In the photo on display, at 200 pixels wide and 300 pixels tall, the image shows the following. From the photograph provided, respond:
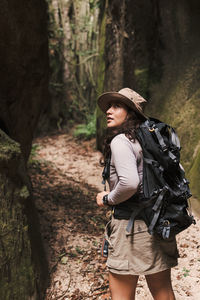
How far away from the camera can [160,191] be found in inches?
84.7

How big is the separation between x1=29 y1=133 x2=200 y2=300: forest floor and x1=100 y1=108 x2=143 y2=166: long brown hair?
204cm

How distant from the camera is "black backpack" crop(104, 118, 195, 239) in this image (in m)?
2.15

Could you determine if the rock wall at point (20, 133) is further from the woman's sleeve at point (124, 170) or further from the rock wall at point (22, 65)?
the woman's sleeve at point (124, 170)

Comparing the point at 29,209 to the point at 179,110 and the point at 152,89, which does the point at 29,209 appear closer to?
the point at 179,110

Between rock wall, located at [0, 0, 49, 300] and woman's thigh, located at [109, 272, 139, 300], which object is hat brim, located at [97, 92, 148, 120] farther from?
woman's thigh, located at [109, 272, 139, 300]

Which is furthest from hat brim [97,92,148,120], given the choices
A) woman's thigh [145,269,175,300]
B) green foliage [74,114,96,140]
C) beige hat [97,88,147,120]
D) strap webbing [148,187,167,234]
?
green foliage [74,114,96,140]

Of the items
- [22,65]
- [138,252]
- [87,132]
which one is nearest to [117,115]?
[138,252]

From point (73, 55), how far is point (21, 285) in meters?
11.3

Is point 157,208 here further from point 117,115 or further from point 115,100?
point 115,100

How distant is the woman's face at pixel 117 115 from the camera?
7.99 ft

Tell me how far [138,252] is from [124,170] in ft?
2.11

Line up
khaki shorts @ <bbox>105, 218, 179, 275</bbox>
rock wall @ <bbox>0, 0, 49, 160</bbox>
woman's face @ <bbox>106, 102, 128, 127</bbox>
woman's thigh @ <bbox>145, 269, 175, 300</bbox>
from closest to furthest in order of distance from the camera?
1. khaki shorts @ <bbox>105, 218, 179, 275</bbox>
2. woman's thigh @ <bbox>145, 269, 175, 300</bbox>
3. woman's face @ <bbox>106, 102, 128, 127</bbox>
4. rock wall @ <bbox>0, 0, 49, 160</bbox>

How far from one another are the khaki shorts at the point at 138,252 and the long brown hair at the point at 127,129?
62 centimetres

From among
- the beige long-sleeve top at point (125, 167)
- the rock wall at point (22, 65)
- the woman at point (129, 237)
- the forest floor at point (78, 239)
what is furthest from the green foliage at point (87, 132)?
the beige long-sleeve top at point (125, 167)
